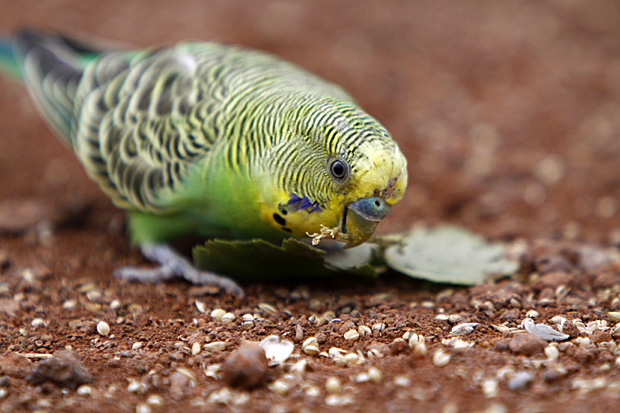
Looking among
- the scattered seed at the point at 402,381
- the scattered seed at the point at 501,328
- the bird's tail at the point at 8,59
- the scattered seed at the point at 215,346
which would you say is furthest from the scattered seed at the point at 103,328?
the bird's tail at the point at 8,59

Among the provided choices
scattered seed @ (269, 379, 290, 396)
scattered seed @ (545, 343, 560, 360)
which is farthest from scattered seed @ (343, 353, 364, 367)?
scattered seed @ (545, 343, 560, 360)

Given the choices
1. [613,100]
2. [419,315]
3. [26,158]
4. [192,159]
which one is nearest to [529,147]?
[613,100]

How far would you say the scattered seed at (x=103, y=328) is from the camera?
321 centimetres

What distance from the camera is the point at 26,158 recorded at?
19.4ft

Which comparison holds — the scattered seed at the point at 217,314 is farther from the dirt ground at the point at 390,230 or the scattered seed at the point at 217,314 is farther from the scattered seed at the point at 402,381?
the scattered seed at the point at 402,381

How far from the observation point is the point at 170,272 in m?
4.00

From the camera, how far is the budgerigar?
2.97m

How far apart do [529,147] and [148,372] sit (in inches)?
180

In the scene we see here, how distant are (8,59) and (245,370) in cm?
421

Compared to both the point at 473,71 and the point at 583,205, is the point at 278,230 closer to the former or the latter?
the point at 583,205

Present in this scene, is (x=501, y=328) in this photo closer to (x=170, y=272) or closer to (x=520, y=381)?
(x=520, y=381)

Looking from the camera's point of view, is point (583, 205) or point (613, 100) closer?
point (583, 205)

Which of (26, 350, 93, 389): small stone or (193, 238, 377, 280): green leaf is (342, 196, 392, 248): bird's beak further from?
(26, 350, 93, 389): small stone

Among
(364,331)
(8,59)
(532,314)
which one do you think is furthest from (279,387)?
(8,59)
